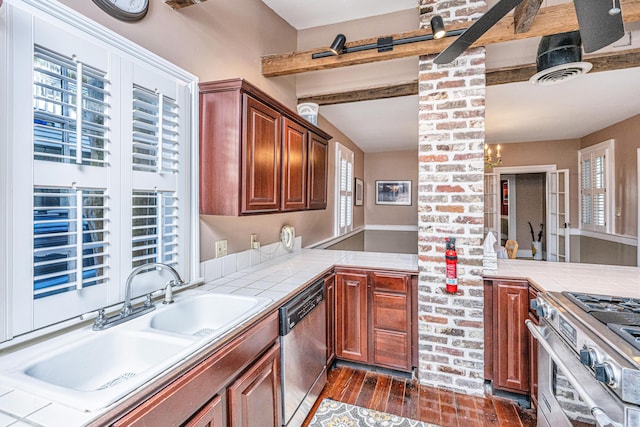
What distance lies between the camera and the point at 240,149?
168 cm

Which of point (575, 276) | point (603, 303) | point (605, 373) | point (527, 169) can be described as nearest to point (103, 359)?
point (605, 373)

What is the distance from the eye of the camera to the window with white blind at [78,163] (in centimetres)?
103

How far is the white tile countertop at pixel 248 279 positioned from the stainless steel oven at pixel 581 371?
920mm

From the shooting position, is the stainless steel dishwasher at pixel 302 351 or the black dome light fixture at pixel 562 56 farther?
the black dome light fixture at pixel 562 56

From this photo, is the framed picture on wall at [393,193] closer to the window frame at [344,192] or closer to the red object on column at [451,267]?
the window frame at [344,192]

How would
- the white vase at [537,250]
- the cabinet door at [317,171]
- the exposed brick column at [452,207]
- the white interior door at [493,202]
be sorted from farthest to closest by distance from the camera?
the white vase at [537,250] → the white interior door at [493,202] → the cabinet door at [317,171] → the exposed brick column at [452,207]

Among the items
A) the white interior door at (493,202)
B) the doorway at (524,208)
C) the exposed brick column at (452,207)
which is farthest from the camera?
the doorway at (524,208)

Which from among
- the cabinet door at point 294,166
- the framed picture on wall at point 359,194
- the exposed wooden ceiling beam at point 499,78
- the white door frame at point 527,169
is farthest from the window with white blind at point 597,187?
the cabinet door at point 294,166

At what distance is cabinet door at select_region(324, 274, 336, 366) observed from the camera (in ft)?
7.71

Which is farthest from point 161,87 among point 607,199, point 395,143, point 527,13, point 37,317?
point 607,199

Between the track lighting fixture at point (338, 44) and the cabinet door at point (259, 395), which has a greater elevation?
the track lighting fixture at point (338, 44)

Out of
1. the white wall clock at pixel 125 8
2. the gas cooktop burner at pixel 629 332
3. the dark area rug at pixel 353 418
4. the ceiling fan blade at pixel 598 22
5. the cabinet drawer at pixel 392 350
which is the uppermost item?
the white wall clock at pixel 125 8

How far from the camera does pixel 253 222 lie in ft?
7.98

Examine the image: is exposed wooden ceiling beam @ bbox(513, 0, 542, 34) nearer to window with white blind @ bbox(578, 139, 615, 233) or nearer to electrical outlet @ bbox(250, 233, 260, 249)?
electrical outlet @ bbox(250, 233, 260, 249)
